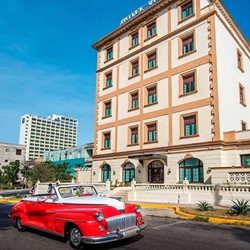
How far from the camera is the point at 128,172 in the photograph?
26438 mm

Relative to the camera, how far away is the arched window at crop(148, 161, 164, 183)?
78.7 feet

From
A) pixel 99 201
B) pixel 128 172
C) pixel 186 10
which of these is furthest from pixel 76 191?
pixel 186 10

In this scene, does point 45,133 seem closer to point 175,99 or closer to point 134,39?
point 134,39

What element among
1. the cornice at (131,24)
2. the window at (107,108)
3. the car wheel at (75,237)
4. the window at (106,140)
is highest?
the cornice at (131,24)

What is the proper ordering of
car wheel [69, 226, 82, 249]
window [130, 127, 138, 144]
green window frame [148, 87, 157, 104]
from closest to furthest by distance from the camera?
car wheel [69, 226, 82, 249]
green window frame [148, 87, 157, 104]
window [130, 127, 138, 144]

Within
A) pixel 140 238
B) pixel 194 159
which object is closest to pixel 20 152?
pixel 194 159

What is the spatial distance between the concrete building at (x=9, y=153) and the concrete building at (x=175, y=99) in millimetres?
48695

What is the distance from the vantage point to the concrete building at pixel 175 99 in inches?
815

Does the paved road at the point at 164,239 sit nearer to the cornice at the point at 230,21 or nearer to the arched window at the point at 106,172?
the arched window at the point at 106,172

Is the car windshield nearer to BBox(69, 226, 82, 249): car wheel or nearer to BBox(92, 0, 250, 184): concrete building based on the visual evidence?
BBox(69, 226, 82, 249): car wheel

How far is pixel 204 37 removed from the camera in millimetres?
22578

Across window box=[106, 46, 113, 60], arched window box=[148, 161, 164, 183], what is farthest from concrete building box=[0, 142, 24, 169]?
arched window box=[148, 161, 164, 183]

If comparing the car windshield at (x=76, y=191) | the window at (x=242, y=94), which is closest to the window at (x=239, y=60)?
the window at (x=242, y=94)

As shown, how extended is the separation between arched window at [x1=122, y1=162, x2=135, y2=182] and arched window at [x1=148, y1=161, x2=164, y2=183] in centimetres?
184
